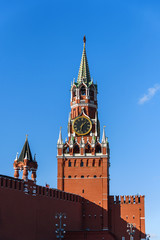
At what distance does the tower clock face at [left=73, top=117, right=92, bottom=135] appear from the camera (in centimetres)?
7888

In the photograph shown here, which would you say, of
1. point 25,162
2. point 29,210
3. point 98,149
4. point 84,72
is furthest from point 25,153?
point 84,72

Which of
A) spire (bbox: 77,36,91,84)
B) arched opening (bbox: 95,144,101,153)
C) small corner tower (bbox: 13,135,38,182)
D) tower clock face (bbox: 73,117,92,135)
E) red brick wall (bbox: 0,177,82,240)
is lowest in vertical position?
red brick wall (bbox: 0,177,82,240)

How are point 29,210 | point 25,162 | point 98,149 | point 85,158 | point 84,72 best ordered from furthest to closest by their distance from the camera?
point 84,72 → point 98,149 → point 85,158 → point 25,162 → point 29,210

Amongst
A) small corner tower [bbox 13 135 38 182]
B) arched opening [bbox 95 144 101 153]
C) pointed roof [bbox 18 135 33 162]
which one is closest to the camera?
small corner tower [bbox 13 135 38 182]

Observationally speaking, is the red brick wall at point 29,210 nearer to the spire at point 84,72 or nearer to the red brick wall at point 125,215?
the red brick wall at point 125,215

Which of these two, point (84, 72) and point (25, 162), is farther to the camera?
point (84, 72)

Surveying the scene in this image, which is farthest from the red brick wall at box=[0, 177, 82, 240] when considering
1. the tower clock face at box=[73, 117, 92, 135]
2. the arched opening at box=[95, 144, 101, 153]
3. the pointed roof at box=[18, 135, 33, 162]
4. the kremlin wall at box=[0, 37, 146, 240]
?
the tower clock face at box=[73, 117, 92, 135]

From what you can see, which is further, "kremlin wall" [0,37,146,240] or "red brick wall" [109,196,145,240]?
"red brick wall" [109,196,145,240]

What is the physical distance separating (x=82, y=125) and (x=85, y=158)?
626 cm

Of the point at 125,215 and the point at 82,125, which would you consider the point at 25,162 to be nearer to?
the point at 82,125

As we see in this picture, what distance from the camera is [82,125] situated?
7919 centimetres

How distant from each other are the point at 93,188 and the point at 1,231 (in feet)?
88.1

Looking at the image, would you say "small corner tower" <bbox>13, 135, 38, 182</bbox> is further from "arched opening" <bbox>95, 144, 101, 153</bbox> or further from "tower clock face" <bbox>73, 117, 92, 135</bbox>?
"arched opening" <bbox>95, 144, 101, 153</bbox>

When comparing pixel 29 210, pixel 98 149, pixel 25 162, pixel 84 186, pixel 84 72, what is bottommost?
pixel 29 210
